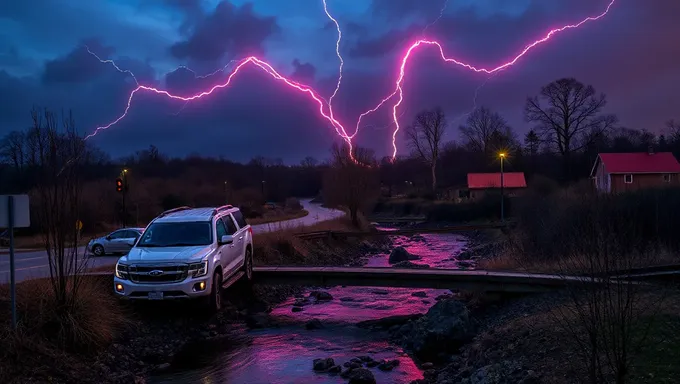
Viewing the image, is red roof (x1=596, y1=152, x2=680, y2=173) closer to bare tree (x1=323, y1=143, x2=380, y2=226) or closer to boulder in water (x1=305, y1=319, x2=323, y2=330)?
bare tree (x1=323, y1=143, x2=380, y2=226)

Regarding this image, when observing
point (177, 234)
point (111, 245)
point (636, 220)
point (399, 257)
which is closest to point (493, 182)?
point (399, 257)

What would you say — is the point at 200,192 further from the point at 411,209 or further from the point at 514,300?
the point at 514,300

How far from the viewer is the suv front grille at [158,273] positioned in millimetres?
12570

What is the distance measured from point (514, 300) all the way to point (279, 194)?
97550 mm

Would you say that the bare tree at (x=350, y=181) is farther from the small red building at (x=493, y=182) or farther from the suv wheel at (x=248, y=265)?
the suv wheel at (x=248, y=265)

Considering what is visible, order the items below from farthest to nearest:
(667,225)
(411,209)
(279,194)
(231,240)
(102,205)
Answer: (279,194) < (411,209) < (102,205) < (667,225) < (231,240)

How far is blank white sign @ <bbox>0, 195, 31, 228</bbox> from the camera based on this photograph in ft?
32.2

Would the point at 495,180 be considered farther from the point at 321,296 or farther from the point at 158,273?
the point at 158,273

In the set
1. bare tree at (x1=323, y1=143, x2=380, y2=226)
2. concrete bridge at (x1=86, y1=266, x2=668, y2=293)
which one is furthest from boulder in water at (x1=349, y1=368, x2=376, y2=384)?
bare tree at (x1=323, y1=143, x2=380, y2=226)

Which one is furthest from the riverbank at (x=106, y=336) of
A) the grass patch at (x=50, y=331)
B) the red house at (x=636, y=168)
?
the red house at (x=636, y=168)

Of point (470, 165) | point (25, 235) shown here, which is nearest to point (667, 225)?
point (25, 235)

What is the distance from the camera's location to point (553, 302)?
527 inches

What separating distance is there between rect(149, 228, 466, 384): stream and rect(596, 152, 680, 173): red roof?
134 ft

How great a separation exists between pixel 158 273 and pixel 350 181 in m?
40.0
